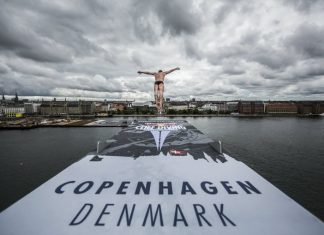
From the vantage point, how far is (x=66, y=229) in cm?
423

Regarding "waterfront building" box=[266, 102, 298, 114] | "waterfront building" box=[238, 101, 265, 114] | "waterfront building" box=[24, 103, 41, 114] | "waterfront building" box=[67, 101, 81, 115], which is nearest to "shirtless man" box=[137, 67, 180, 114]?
"waterfront building" box=[238, 101, 265, 114]

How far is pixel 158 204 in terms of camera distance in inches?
207

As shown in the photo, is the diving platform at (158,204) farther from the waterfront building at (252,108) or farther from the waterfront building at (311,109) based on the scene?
the waterfront building at (311,109)

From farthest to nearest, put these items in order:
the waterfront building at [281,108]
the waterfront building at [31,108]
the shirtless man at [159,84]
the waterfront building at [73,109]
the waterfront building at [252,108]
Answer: the waterfront building at [31,108]
the waterfront building at [73,109]
the waterfront building at [281,108]
the waterfront building at [252,108]
the shirtless man at [159,84]

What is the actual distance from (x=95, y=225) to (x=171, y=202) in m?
1.88

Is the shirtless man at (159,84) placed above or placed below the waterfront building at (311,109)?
above

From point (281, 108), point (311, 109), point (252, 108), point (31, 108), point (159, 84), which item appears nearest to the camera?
point (159, 84)

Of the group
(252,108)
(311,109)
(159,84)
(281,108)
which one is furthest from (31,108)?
(311,109)

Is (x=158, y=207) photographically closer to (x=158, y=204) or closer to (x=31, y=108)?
(x=158, y=204)

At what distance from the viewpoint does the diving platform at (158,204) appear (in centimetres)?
427

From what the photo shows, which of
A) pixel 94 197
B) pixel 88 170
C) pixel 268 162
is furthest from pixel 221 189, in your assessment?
pixel 268 162

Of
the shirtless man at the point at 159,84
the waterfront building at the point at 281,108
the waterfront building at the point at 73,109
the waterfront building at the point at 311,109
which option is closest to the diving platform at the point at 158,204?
the shirtless man at the point at 159,84

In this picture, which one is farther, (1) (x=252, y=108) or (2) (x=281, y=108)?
(2) (x=281, y=108)

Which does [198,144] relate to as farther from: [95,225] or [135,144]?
[95,225]
